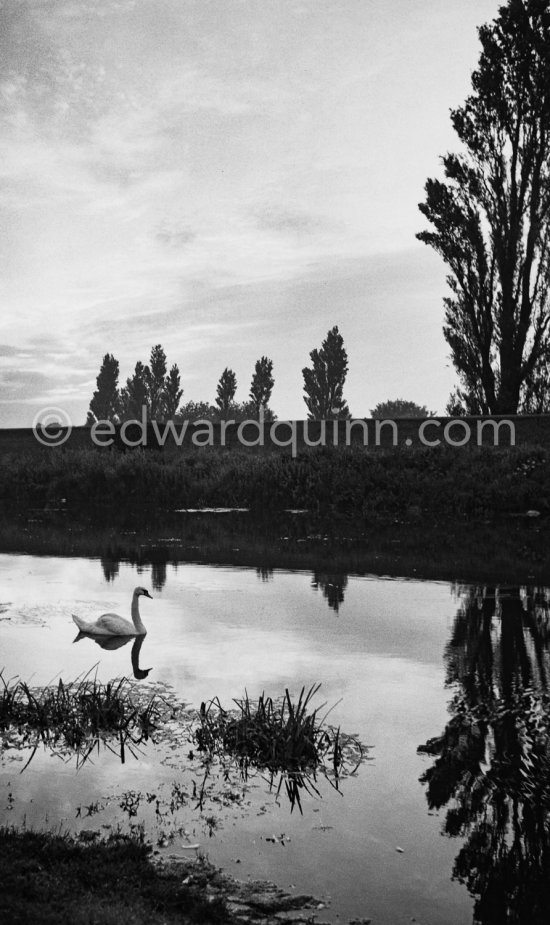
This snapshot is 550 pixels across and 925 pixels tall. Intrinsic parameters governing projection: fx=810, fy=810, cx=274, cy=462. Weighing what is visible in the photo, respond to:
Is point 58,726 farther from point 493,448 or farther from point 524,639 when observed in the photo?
point 493,448

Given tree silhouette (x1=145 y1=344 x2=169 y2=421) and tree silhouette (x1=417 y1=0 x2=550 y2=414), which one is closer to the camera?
tree silhouette (x1=417 y1=0 x2=550 y2=414)

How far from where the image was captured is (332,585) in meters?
12.0

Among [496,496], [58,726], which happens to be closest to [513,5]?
[496,496]

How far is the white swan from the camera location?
837 cm

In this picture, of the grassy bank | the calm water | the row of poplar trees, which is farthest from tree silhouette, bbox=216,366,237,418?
the calm water

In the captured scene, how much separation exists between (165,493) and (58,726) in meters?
22.1

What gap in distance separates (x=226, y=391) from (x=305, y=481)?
38.6m

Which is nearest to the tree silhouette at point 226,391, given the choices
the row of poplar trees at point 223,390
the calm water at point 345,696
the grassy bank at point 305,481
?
the row of poplar trees at point 223,390

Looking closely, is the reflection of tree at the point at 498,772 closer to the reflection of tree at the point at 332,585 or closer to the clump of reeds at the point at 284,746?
the clump of reeds at the point at 284,746

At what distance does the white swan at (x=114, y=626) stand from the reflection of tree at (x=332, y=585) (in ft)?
8.90

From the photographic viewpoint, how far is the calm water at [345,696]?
3943mm

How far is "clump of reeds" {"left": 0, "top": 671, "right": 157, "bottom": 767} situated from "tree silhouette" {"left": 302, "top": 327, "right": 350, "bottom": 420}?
50348 millimetres

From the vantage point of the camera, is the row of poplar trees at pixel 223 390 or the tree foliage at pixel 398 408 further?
the tree foliage at pixel 398 408

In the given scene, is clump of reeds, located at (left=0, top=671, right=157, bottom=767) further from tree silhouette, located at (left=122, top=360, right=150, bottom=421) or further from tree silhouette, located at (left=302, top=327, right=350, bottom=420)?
tree silhouette, located at (left=122, top=360, right=150, bottom=421)
